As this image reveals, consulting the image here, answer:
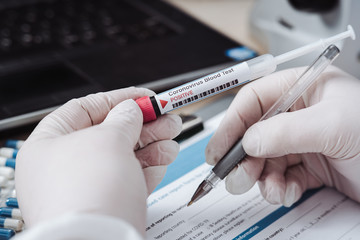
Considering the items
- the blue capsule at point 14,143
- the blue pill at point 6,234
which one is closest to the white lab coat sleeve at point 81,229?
the blue pill at point 6,234

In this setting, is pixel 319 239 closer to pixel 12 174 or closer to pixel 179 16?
pixel 12 174

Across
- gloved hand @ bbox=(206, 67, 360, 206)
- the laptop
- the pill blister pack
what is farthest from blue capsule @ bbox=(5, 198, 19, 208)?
gloved hand @ bbox=(206, 67, 360, 206)

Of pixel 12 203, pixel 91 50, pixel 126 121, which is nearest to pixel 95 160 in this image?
pixel 126 121

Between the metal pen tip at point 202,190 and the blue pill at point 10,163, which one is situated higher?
the metal pen tip at point 202,190

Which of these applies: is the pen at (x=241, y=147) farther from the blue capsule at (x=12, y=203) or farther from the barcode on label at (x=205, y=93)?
the blue capsule at (x=12, y=203)

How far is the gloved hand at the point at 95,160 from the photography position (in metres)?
0.33

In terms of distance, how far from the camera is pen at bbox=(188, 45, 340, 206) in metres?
0.46

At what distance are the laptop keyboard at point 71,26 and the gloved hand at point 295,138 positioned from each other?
32 centimetres

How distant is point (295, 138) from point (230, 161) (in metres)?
0.08

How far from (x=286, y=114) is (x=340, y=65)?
9.6 inches

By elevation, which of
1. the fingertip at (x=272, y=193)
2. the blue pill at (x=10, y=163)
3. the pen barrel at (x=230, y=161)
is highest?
the pen barrel at (x=230, y=161)

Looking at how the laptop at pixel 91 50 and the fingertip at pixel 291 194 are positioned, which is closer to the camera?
the fingertip at pixel 291 194

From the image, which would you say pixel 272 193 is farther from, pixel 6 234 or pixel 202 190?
pixel 6 234

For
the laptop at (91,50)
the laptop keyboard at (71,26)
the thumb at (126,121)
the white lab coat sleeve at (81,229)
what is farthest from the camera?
the laptop keyboard at (71,26)
